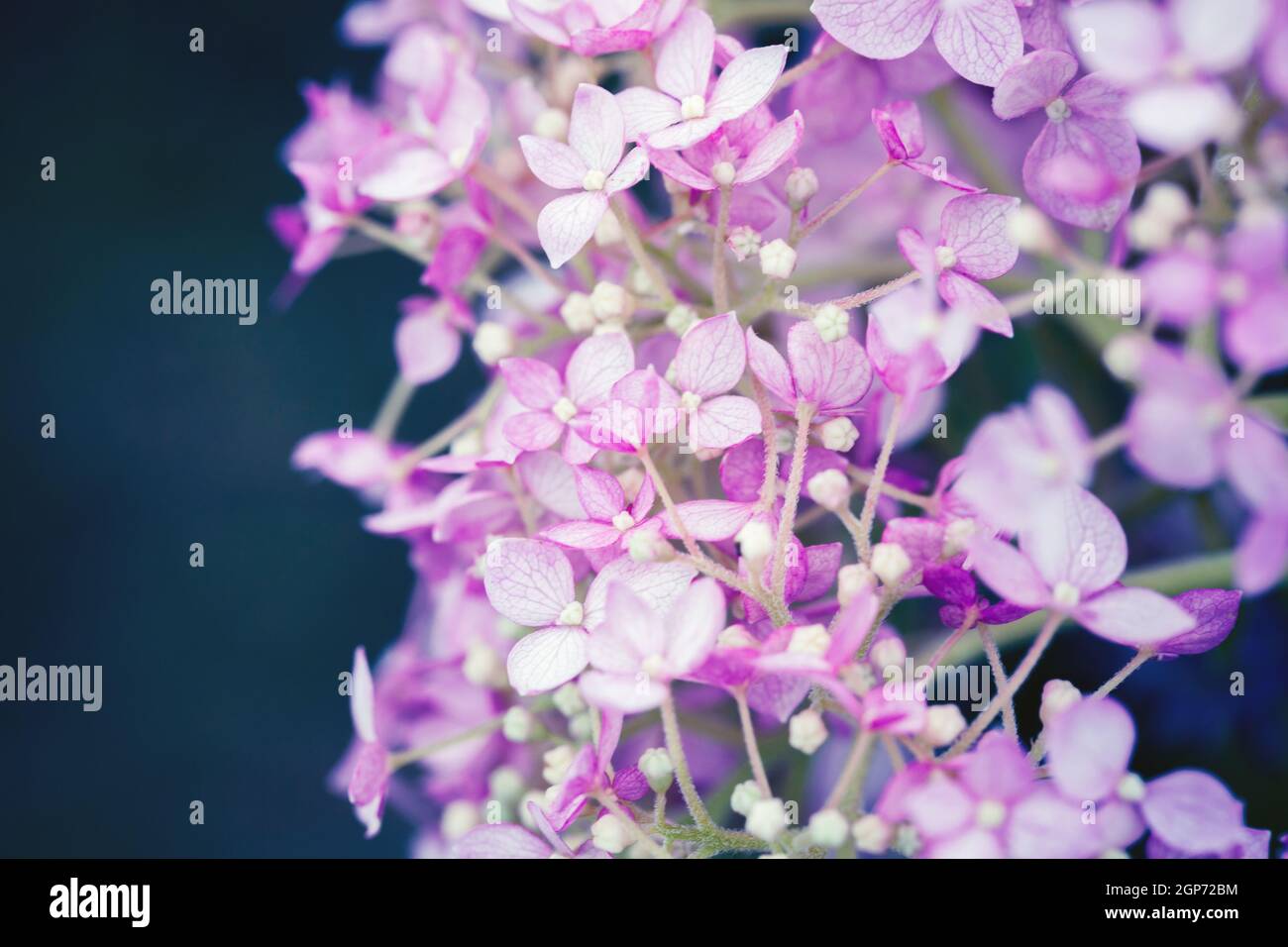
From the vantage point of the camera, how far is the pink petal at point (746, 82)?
501 millimetres

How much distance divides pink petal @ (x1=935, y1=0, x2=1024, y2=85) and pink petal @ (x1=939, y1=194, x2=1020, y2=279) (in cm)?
6

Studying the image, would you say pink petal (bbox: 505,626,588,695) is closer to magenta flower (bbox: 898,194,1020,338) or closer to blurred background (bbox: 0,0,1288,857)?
magenta flower (bbox: 898,194,1020,338)

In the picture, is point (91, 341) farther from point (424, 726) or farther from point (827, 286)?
point (827, 286)

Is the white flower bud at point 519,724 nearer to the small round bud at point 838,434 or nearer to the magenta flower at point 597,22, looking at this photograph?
the small round bud at point 838,434

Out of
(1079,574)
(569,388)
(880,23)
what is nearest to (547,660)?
(569,388)

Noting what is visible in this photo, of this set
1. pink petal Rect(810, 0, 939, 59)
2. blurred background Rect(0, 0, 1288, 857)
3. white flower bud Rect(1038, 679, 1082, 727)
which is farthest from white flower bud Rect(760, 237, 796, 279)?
blurred background Rect(0, 0, 1288, 857)

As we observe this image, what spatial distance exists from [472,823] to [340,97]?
1.47 ft

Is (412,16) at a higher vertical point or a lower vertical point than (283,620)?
higher

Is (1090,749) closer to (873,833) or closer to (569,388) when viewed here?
(873,833)

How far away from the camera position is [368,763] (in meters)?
0.59

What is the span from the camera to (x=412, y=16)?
2.52ft

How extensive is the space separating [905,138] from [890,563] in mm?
193
